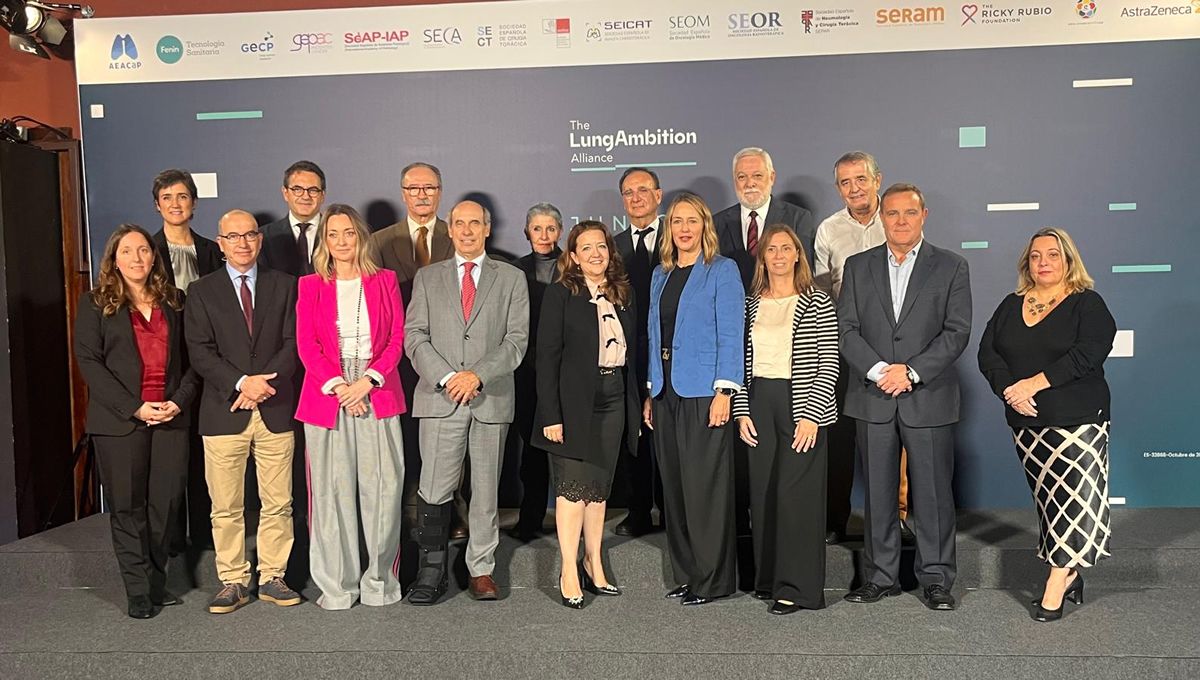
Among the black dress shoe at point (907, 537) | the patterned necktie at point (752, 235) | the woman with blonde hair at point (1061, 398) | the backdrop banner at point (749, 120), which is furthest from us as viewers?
the backdrop banner at point (749, 120)

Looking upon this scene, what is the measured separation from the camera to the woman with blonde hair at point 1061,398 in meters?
3.49

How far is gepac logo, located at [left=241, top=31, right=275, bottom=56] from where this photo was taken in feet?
16.3

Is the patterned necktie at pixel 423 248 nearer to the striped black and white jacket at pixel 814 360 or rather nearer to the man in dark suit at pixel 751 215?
the man in dark suit at pixel 751 215

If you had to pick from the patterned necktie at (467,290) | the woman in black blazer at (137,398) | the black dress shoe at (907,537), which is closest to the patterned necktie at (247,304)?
the woman in black blazer at (137,398)

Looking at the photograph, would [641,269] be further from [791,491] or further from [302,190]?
[302,190]

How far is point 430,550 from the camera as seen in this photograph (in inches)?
153

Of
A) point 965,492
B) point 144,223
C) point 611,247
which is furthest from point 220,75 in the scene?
point 965,492

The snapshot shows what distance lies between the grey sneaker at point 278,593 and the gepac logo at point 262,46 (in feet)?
8.87

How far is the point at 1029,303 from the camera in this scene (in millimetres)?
3639

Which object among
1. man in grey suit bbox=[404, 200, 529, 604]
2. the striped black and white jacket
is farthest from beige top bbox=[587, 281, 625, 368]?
the striped black and white jacket

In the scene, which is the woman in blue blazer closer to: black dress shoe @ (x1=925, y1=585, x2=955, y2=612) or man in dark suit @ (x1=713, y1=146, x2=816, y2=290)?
man in dark suit @ (x1=713, y1=146, x2=816, y2=290)

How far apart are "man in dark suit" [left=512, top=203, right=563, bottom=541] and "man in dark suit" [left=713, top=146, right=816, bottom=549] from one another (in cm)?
75

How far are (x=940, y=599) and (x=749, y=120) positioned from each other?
2489 mm

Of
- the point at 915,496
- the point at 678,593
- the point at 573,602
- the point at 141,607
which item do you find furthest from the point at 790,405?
the point at 141,607
